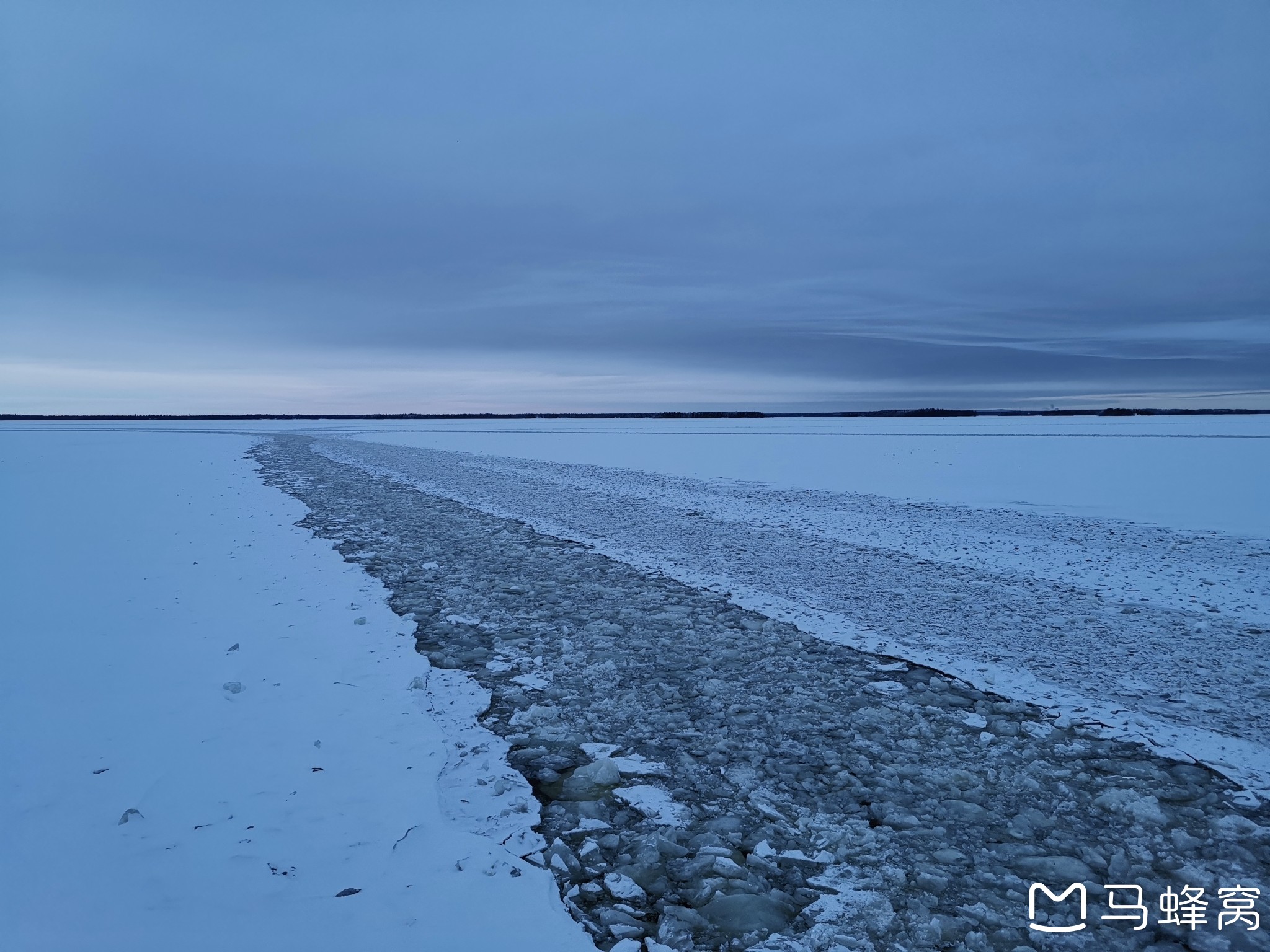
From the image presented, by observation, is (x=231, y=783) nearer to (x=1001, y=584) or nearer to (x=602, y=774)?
(x=602, y=774)

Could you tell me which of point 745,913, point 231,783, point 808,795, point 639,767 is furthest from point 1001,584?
point 231,783

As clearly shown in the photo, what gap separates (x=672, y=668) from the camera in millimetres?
5320

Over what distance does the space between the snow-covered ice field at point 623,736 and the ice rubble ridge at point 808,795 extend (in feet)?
0.06

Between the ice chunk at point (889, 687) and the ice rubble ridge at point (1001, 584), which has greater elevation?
the ice rubble ridge at point (1001, 584)

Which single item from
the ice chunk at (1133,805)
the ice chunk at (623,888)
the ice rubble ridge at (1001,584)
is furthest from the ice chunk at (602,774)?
the ice rubble ridge at (1001,584)

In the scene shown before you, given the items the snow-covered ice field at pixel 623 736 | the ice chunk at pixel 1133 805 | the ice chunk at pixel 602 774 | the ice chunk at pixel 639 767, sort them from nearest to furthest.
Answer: the snow-covered ice field at pixel 623 736, the ice chunk at pixel 1133 805, the ice chunk at pixel 602 774, the ice chunk at pixel 639 767

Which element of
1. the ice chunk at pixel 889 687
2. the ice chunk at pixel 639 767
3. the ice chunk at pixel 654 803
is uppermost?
the ice chunk at pixel 889 687

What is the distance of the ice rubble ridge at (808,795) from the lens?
286 centimetres

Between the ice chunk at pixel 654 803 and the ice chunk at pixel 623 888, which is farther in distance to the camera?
the ice chunk at pixel 654 803

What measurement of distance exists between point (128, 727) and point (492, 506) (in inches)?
385

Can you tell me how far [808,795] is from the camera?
364 centimetres

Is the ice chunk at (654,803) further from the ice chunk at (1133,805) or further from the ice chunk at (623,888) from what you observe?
the ice chunk at (1133,805)

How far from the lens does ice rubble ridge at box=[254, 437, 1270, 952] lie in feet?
9.37

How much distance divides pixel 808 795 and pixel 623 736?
116cm
